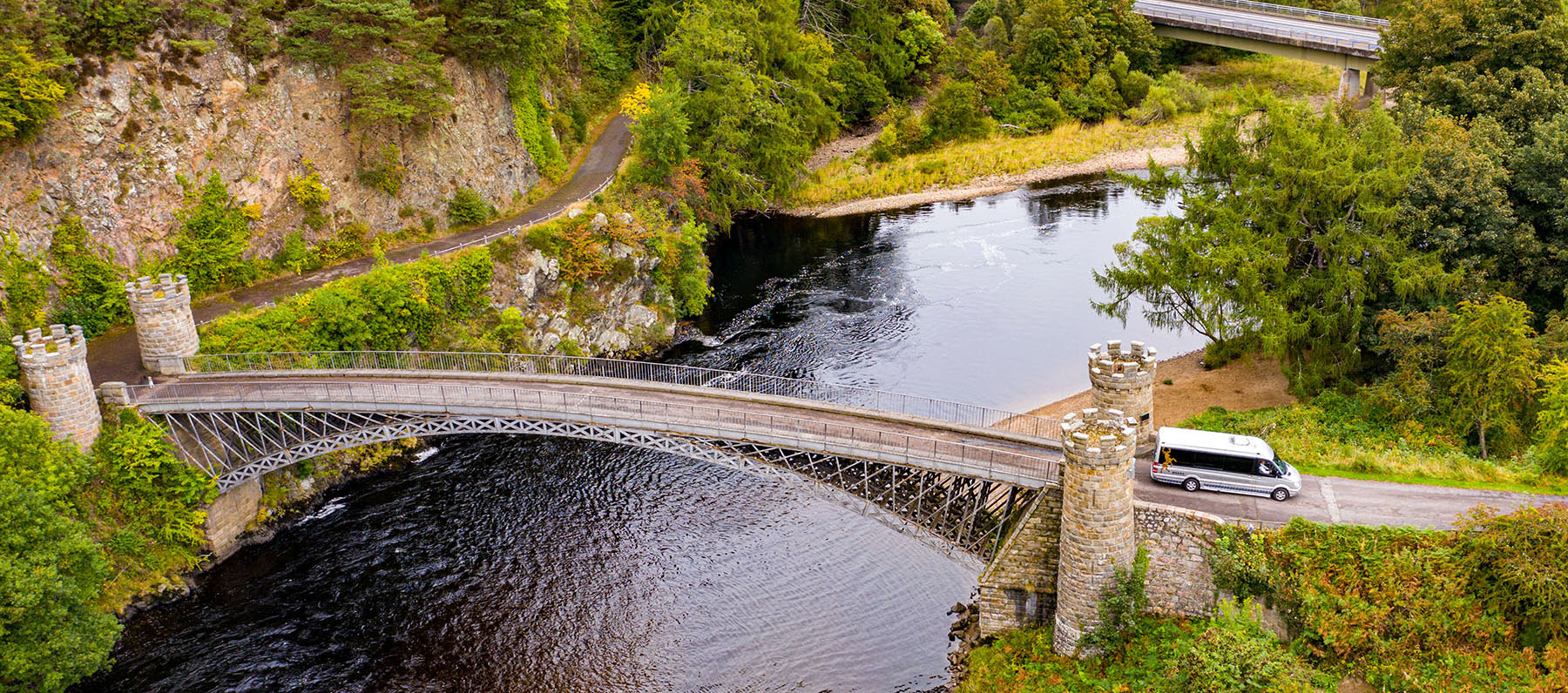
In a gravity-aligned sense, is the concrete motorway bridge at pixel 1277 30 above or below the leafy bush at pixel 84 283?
above

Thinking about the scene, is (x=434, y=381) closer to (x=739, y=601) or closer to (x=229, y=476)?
(x=229, y=476)

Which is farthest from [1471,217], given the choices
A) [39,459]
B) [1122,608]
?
[39,459]

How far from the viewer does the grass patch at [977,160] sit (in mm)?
94375

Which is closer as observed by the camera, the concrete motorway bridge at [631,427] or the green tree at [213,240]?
the concrete motorway bridge at [631,427]

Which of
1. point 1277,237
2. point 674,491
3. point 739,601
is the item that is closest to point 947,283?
point 1277,237

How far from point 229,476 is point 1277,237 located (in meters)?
48.6

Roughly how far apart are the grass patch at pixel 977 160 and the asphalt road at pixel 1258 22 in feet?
35.8

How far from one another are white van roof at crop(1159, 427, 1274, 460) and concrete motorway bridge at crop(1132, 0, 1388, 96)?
212ft

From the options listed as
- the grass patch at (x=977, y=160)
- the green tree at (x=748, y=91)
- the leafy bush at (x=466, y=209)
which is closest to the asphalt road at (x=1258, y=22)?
the grass patch at (x=977, y=160)

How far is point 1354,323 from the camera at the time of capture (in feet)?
162

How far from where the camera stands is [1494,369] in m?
42.5

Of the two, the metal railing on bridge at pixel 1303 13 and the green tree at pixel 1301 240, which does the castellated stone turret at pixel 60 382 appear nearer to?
the green tree at pixel 1301 240

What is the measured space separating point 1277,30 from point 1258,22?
4590 millimetres

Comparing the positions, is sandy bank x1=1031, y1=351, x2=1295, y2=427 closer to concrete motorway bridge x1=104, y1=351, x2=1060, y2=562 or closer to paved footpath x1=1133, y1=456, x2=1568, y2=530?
concrete motorway bridge x1=104, y1=351, x2=1060, y2=562
